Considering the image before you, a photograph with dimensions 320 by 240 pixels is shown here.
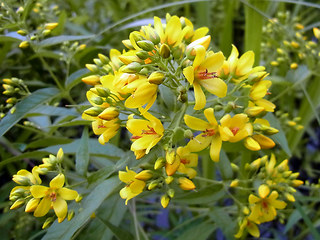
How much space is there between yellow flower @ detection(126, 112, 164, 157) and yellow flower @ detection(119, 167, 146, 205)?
3.0 inches

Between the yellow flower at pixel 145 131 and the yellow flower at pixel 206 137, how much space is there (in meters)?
0.07

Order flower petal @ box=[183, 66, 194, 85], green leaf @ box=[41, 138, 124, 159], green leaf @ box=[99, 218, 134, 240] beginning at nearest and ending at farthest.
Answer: flower petal @ box=[183, 66, 194, 85] → green leaf @ box=[99, 218, 134, 240] → green leaf @ box=[41, 138, 124, 159]

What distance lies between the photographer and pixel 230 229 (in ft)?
3.16

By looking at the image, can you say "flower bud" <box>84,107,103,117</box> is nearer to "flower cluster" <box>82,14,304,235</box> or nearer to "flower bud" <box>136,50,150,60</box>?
"flower cluster" <box>82,14,304,235</box>

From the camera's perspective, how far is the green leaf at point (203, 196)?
2.90 feet

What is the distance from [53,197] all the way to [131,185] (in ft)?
0.61

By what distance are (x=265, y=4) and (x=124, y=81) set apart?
71 centimetres

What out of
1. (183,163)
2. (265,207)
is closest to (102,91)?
(183,163)

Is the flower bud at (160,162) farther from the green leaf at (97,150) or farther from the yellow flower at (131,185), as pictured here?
the green leaf at (97,150)

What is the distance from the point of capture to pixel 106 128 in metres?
0.73

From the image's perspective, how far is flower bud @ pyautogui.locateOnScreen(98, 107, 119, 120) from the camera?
2.21 ft

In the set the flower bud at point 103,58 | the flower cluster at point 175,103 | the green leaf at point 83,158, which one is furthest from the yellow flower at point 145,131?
the flower bud at point 103,58

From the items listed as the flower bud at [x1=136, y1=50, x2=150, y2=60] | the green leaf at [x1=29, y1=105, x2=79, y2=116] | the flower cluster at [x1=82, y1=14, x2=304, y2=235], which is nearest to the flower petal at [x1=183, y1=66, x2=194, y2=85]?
the flower cluster at [x1=82, y1=14, x2=304, y2=235]

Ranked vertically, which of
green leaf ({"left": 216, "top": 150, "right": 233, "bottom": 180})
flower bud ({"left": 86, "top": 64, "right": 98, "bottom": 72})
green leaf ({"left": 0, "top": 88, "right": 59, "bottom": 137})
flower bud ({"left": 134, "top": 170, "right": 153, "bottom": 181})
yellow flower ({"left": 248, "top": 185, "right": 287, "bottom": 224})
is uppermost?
flower bud ({"left": 86, "top": 64, "right": 98, "bottom": 72})
